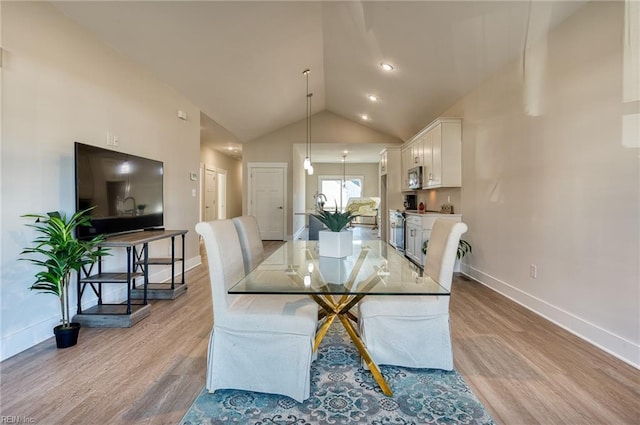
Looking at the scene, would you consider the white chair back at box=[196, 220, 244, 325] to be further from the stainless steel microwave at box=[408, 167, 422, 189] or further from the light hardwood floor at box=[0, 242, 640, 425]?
the stainless steel microwave at box=[408, 167, 422, 189]

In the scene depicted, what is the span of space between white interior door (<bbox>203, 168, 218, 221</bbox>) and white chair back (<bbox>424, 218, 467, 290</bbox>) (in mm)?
7000

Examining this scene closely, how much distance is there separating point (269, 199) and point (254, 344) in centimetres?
651

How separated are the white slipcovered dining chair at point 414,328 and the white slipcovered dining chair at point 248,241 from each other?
40.4 inches

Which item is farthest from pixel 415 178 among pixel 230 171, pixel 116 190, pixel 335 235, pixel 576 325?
pixel 230 171

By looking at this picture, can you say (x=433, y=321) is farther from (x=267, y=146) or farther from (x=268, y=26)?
(x=267, y=146)

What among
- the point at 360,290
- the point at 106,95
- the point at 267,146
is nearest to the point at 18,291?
the point at 106,95

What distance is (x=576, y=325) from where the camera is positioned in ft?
8.10

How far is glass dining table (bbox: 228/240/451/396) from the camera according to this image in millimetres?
1549

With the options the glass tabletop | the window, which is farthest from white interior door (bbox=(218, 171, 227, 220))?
the glass tabletop

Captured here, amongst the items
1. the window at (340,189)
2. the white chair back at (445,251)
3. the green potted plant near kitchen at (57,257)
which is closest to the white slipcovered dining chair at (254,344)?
the white chair back at (445,251)

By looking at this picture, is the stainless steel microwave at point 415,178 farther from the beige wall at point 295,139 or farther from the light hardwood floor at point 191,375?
the light hardwood floor at point 191,375

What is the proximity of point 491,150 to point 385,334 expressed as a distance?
287cm

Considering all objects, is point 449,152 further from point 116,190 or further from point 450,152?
point 116,190

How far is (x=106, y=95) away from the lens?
3.03 metres
